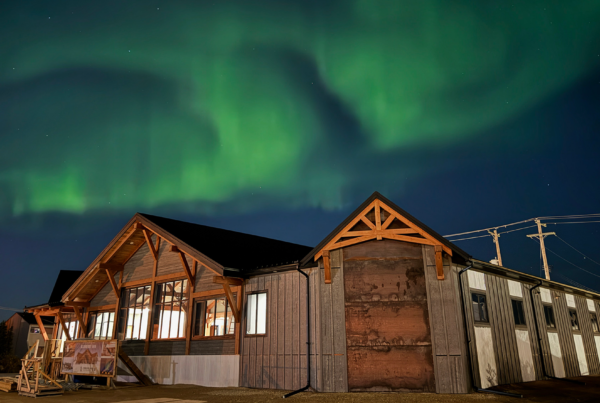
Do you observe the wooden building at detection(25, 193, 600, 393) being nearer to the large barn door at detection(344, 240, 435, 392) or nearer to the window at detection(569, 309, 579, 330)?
the large barn door at detection(344, 240, 435, 392)

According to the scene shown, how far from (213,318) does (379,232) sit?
8.34 meters

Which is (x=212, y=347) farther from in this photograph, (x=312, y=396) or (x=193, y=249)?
(x=312, y=396)

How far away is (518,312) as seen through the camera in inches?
656

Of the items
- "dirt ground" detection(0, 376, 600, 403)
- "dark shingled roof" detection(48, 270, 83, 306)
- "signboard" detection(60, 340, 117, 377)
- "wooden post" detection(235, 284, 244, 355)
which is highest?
"dark shingled roof" detection(48, 270, 83, 306)

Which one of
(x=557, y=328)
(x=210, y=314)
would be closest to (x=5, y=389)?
(x=210, y=314)

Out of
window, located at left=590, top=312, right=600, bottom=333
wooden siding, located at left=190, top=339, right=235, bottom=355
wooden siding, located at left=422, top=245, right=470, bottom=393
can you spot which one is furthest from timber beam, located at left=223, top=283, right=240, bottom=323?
window, located at left=590, top=312, right=600, bottom=333

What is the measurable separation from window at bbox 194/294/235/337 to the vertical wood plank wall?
3.90ft

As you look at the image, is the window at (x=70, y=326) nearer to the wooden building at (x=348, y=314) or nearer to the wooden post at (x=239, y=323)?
the wooden building at (x=348, y=314)

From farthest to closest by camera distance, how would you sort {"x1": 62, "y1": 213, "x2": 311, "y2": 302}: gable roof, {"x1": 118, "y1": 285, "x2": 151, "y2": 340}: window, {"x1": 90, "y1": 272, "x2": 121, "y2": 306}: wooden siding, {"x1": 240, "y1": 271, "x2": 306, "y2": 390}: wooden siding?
{"x1": 90, "y1": 272, "x2": 121, "y2": 306}: wooden siding
{"x1": 118, "y1": 285, "x2": 151, "y2": 340}: window
{"x1": 62, "y1": 213, "x2": 311, "y2": 302}: gable roof
{"x1": 240, "y1": 271, "x2": 306, "y2": 390}: wooden siding

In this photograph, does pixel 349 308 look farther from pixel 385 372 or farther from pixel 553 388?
pixel 553 388

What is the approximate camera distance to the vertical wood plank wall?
1340cm

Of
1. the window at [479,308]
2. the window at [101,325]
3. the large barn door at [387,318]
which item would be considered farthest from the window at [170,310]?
the window at [479,308]

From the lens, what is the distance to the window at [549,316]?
18.6 metres

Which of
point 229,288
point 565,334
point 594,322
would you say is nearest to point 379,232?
point 229,288
